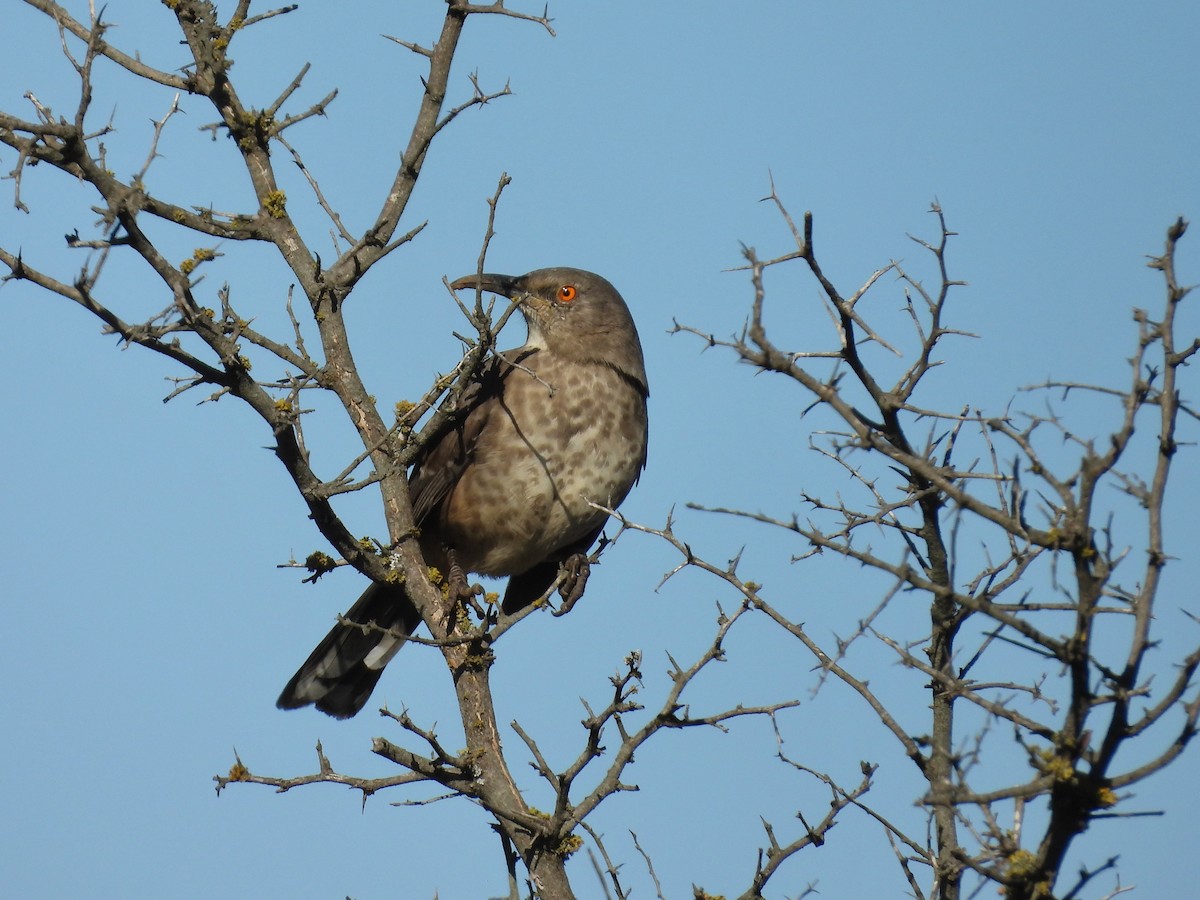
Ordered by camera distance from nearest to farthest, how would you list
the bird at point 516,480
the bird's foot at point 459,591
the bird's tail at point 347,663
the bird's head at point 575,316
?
the bird's foot at point 459,591, the bird at point 516,480, the bird's tail at point 347,663, the bird's head at point 575,316

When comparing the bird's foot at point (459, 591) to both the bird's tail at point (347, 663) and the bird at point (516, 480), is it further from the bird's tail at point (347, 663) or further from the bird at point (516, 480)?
the bird's tail at point (347, 663)

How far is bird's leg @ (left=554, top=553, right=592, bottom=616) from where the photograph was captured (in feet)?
18.2

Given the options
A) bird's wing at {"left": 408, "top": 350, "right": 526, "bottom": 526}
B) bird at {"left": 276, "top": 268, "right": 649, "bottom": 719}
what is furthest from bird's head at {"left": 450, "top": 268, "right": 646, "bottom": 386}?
bird's wing at {"left": 408, "top": 350, "right": 526, "bottom": 526}

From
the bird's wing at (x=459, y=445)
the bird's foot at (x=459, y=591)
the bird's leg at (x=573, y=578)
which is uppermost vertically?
the bird's wing at (x=459, y=445)

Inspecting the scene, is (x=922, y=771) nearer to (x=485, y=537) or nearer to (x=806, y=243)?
(x=806, y=243)

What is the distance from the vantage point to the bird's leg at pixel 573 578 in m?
5.54

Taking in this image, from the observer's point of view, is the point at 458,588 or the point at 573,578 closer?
the point at 458,588

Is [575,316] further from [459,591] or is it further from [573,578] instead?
[459,591]

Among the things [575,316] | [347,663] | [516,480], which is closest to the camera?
[516,480]

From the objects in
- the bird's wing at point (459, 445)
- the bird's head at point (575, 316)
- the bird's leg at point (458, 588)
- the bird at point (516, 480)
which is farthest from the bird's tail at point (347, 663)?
the bird's head at point (575, 316)

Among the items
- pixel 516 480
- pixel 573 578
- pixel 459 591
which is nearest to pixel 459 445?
pixel 516 480

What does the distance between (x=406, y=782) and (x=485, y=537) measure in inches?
71.2

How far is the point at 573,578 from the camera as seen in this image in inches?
221

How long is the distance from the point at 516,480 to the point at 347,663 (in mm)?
1065
